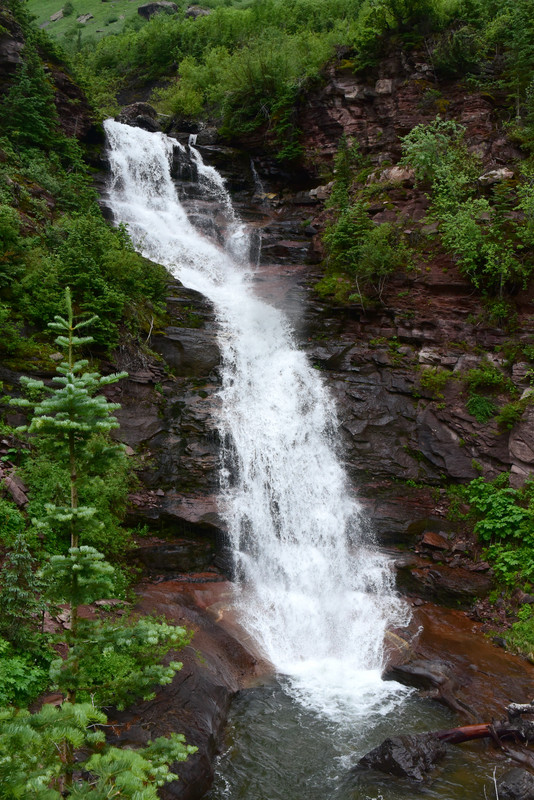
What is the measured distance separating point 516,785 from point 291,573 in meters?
6.47

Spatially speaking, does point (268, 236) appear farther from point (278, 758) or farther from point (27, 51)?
point (278, 758)

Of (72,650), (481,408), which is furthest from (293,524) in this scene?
(72,650)

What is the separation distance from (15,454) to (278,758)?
7663mm

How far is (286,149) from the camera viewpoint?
26422mm

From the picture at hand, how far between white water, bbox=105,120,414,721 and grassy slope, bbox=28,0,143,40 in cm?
7145

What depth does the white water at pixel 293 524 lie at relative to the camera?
11133mm

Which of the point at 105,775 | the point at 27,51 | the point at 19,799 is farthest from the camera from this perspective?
the point at 27,51

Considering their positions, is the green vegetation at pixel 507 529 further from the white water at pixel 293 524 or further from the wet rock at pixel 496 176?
the wet rock at pixel 496 176

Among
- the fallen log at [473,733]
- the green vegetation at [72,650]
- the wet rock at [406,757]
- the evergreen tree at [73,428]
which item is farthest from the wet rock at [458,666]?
the evergreen tree at [73,428]

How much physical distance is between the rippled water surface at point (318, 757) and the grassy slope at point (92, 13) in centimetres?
8345

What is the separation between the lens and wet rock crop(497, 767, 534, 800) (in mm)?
7336

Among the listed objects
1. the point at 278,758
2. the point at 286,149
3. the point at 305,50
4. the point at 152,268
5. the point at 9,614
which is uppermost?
the point at 305,50

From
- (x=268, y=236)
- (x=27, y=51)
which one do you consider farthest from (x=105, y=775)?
(x=27, y=51)

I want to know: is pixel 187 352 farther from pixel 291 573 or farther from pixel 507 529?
pixel 507 529
